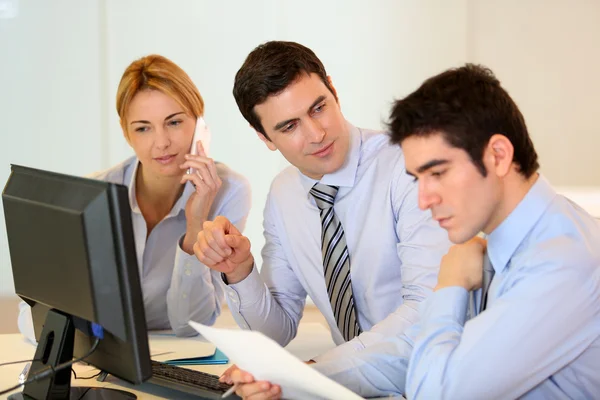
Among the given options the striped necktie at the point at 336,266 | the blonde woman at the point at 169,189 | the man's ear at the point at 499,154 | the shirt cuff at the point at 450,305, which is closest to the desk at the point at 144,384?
the striped necktie at the point at 336,266

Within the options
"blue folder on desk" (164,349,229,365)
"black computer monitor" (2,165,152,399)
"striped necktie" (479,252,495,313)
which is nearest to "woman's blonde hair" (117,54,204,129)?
"blue folder on desk" (164,349,229,365)

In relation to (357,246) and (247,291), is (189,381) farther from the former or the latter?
(357,246)

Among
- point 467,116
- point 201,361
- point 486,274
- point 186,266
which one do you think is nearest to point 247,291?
point 201,361

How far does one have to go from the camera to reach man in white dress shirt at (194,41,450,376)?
7.30ft

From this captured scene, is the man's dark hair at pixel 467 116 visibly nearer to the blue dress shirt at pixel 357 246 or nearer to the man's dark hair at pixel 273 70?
the blue dress shirt at pixel 357 246

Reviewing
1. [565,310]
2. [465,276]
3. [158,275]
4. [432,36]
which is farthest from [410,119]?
[432,36]

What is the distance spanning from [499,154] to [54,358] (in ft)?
3.24

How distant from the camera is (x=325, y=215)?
7.64 feet

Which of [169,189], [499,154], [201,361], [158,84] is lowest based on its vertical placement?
[201,361]

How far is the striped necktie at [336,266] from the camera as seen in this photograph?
2.29m

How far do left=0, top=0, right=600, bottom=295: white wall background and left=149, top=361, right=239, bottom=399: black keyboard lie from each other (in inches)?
123

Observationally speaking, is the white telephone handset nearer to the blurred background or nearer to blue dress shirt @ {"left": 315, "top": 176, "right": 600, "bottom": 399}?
blue dress shirt @ {"left": 315, "top": 176, "right": 600, "bottom": 399}

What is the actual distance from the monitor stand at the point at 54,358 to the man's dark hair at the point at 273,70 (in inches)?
36.2

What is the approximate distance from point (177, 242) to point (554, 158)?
2.96m
